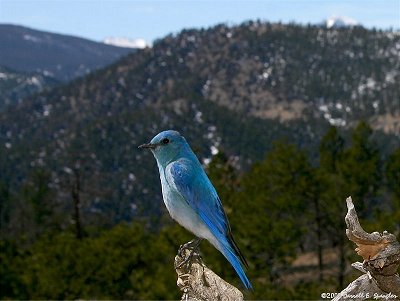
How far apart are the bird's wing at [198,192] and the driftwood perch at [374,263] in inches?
49.7

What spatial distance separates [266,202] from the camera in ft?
117

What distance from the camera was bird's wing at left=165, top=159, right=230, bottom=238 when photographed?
16.5 ft

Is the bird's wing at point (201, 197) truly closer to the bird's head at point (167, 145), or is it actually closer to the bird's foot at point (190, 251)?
the bird's head at point (167, 145)

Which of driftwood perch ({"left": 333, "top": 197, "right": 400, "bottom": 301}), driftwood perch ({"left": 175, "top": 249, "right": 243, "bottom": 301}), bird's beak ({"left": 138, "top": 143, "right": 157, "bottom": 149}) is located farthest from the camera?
bird's beak ({"left": 138, "top": 143, "right": 157, "bottom": 149})

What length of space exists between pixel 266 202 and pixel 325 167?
5348 millimetres

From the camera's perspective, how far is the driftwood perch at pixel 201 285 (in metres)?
4.73

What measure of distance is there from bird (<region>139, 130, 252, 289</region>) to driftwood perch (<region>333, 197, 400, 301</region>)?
1.17 m

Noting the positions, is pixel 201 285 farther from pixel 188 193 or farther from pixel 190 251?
pixel 188 193

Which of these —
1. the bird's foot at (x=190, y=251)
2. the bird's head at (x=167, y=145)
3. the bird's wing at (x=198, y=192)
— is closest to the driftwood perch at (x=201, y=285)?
the bird's foot at (x=190, y=251)

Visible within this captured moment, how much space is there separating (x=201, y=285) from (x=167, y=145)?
1.22m

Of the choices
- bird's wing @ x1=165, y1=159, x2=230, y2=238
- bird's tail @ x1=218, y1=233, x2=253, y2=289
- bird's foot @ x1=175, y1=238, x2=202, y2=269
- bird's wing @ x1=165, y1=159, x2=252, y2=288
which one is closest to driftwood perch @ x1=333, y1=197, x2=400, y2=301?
bird's tail @ x1=218, y1=233, x2=253, y2=289

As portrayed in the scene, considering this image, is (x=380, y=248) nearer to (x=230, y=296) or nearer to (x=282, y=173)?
(x=230, y=296)

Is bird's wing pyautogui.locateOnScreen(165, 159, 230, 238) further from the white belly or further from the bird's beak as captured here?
the bird's beak

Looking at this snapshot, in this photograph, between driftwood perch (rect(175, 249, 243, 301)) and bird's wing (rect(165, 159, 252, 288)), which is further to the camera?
bird's wing (rect(165, 159, 252, 288))
